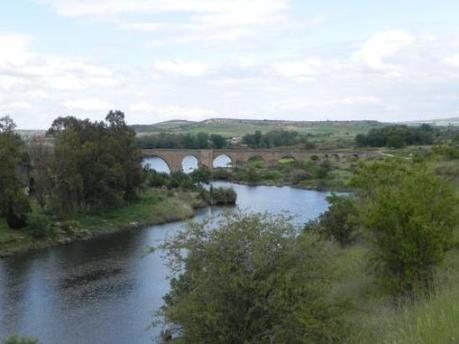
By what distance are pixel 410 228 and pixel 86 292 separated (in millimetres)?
21691

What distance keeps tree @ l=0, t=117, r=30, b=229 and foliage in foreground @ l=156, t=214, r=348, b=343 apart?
38.6m

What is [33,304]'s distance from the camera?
3356cm

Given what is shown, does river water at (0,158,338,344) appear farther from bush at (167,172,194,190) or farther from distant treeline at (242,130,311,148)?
Result: distant treeline at (242,130,311,148)

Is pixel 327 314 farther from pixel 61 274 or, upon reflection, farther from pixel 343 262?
pixel 61 274

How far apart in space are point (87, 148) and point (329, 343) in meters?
48.9

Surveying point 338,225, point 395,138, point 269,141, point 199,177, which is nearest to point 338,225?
point 338,225

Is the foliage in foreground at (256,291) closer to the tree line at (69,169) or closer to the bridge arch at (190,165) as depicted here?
the tree line at (69,169)

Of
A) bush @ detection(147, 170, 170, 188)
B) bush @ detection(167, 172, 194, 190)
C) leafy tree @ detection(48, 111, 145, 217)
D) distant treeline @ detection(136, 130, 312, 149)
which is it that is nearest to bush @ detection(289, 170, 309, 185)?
bush @ detection(167, 172, 194, 190)

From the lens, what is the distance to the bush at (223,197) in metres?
79.7

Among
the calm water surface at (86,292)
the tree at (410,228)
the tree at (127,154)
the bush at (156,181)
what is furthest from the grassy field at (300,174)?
the tree at (410,228)

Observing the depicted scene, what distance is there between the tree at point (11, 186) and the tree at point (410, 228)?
3731 centimetres

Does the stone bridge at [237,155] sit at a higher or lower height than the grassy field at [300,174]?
higher

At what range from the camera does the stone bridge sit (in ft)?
410

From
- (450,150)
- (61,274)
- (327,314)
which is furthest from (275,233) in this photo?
(450,150)
